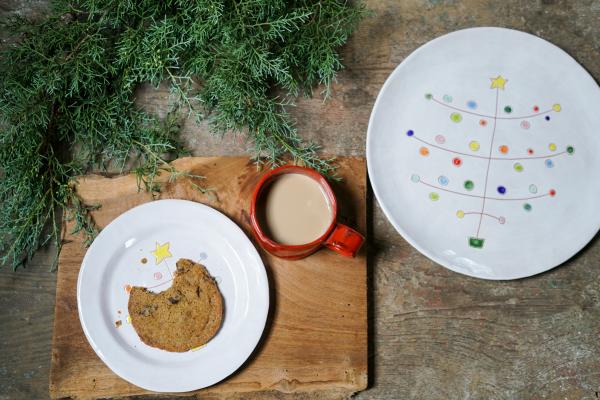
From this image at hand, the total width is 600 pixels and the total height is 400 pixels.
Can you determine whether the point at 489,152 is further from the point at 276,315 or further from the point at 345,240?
the point at 276,315

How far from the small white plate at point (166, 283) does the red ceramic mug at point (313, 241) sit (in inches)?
2.7

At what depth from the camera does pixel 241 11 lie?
3.88 ft

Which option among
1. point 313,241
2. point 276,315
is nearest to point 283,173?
point 313,241

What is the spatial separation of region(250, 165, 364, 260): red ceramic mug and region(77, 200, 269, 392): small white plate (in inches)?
2.7

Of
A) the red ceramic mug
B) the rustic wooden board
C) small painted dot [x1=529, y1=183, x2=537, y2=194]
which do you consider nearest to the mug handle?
the red ceramic mug

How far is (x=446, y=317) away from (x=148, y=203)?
0.70 metres

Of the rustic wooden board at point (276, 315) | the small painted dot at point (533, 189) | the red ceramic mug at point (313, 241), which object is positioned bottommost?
the rustic wooden board at point (276, 315)

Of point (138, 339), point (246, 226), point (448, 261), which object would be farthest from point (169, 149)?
point (448, 261)

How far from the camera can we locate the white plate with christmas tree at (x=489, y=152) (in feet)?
4.00

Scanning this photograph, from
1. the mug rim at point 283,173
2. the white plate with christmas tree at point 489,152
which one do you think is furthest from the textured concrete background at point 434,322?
the mug rim at point 283,173

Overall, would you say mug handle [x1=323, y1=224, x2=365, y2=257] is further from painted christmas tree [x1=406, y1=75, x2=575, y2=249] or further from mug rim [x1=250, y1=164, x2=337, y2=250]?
painted christmas tree [x1=406, y1=75, x2=575, y2=249]

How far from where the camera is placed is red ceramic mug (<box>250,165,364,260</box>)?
109 cm

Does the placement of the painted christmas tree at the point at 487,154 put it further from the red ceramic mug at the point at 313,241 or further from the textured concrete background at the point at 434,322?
the red ceramic mug at the point at 313,241

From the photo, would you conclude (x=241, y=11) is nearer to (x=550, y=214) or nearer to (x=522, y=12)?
(x=522, y=12)
